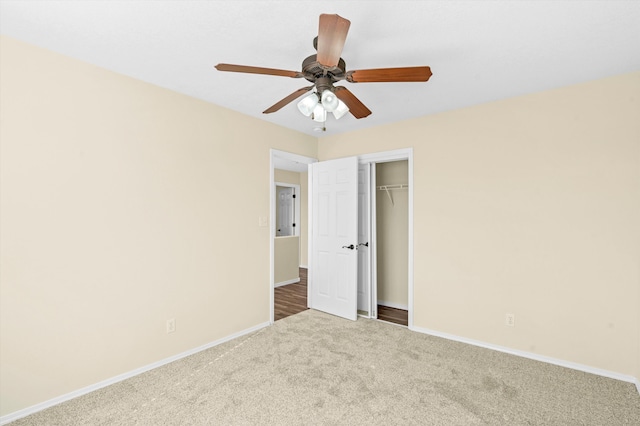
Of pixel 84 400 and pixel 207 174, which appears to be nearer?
pixel 84 400

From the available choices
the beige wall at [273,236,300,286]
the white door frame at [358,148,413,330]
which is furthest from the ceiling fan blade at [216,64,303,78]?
the beige wall at [273,236,300,286]

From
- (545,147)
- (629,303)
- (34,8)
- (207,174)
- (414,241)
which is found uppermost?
(34,8)

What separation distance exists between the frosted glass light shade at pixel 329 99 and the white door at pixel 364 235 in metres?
2.18

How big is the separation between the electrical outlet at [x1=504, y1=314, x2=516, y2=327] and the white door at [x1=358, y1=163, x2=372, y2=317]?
1.57 metres

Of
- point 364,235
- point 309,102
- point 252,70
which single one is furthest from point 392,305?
point 252,70

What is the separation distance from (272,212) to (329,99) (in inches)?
85.2

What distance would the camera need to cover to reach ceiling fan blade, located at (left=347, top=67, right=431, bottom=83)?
5.43 ft

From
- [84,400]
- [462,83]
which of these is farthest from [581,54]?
[84,400]

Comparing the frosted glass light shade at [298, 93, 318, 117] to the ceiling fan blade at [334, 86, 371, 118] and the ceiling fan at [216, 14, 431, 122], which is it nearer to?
the ceiling fan at [216, 14, 431, 122]

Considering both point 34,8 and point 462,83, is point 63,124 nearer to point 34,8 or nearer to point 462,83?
point 34,8

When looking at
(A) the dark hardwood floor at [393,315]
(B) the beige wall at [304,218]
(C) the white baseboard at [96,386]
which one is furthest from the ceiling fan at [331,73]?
(B) the beige wall at [304,218]

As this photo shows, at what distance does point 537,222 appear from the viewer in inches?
113

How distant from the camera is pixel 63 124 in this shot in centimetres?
222

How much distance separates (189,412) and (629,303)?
11.6 ft
